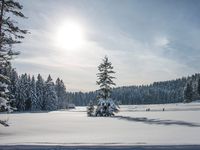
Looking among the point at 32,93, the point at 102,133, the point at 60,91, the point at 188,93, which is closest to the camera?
the point at 102,133

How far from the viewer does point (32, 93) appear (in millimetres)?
129625

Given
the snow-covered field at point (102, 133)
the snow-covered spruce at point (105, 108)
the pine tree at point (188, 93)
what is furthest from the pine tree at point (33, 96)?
the snow-covered field at point (102, 133)

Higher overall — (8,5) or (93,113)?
(8,5)

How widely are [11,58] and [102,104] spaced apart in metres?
40.0

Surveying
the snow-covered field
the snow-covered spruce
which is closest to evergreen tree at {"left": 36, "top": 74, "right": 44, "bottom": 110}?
the snow-covered spruce

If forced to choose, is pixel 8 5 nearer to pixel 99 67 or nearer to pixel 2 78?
pixel 2 78

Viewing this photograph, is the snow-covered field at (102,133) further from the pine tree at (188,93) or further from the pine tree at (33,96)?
the pine tree at (188,93)

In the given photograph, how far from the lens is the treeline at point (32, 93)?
406 feet

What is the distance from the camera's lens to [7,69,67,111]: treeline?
406 ft

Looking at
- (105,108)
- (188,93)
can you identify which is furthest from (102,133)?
(188,93)

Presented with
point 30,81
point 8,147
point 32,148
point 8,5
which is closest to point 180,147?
point 32,148

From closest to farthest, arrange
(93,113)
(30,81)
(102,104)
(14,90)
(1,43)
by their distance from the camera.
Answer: (1,43) → (102,104) → (93,113) → (14,90) → (30,81)

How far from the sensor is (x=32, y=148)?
18.0 m

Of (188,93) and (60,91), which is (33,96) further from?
(188,93)
